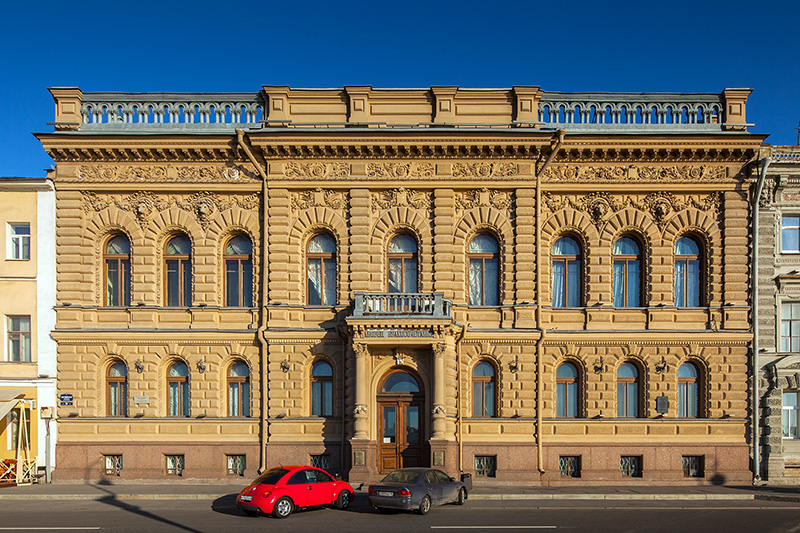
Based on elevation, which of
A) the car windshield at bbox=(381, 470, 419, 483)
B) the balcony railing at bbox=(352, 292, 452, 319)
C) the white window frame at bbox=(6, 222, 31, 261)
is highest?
the white window frame at bbox=(6, 222, 31, 261)

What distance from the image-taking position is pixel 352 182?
24.9m

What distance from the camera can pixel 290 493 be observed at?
1814 centimetres

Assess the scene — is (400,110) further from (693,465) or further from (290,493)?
(693,465)

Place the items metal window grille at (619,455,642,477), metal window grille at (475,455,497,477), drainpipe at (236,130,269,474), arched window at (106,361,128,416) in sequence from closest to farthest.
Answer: metal window grille at (475,455,497,477) → drainpipe at (236,130,269,474) → metal window grille at (619,455,642,477) → arched window at (106,361,128,416)

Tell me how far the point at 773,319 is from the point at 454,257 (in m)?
12.8

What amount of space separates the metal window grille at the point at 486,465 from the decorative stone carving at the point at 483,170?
10.9 metres

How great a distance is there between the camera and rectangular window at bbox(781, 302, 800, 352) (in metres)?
25.1

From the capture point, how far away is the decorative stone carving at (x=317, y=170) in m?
25.0

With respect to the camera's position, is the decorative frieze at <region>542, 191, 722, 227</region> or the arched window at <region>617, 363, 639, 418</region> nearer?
the arched window at <region>617, 363, 639, 418</region>

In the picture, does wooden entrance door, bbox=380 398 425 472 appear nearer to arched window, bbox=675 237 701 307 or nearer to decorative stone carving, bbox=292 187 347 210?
decorative stone carving, bbox=292 187 347 210

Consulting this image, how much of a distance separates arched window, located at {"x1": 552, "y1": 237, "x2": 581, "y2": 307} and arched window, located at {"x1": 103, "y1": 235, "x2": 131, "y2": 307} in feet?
56.2

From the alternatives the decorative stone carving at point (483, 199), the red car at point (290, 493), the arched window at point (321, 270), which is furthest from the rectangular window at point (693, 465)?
the arched window at point (321, 270)

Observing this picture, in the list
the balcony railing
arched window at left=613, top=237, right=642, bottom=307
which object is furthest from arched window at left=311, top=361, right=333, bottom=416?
arched window at left=613, top=237, right=642, bottom=307

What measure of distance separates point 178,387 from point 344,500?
9277 millimetres
